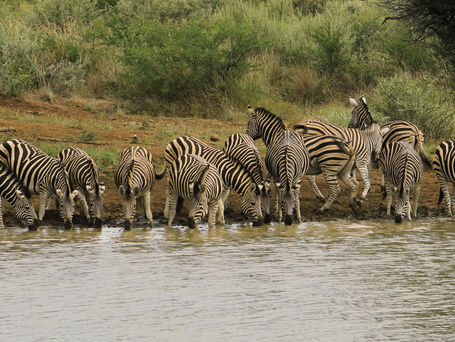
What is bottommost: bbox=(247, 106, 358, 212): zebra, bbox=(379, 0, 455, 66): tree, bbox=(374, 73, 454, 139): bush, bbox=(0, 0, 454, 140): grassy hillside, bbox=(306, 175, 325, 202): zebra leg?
bbox=(306, 175, 325, 202): zebra leg

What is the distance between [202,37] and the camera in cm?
2158

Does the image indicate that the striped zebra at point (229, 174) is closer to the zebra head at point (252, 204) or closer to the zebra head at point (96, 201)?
the zebra head at point (252, 204)

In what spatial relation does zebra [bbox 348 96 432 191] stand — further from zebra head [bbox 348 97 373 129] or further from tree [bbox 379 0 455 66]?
tree [bbox 379 0 455 66]

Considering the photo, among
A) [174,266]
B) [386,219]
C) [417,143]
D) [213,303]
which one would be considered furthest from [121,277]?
[417,143]

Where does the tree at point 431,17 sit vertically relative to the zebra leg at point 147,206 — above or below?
above

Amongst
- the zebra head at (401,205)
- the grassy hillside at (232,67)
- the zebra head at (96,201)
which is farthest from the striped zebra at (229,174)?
the grassy hillside at (232,67)

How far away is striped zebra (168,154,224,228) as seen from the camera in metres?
12.1

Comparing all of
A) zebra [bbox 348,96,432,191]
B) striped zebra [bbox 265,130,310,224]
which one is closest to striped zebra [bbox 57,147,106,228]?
striped zebra [bbox 265,130,310,224]

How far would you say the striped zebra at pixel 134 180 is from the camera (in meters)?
12.3

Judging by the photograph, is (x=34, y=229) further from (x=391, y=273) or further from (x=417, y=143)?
(x=417, y=143)

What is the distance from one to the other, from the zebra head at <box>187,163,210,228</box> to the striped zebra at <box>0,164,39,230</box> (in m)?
2.23

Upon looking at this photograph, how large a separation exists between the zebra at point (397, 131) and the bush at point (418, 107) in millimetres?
2294

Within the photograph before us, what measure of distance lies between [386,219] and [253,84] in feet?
28.2

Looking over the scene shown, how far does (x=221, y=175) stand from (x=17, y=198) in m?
3.02
